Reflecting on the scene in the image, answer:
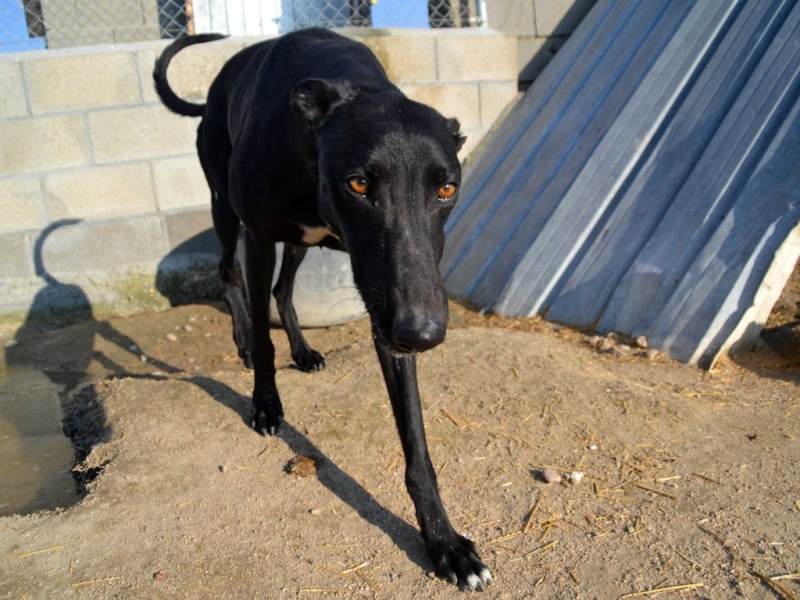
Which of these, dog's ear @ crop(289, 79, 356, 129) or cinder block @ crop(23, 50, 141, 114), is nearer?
dog's ear @ crop(289, 79, 356, 129)

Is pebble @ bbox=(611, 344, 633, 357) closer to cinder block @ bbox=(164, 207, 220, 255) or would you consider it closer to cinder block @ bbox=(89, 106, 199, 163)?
cinder block @ bbox=(164, 207, 220, 255)

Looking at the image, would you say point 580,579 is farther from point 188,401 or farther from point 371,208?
point 188,401

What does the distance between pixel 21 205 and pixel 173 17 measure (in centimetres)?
169

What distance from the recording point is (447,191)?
2.20m

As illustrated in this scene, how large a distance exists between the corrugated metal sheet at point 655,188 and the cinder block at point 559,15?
1.64 feet

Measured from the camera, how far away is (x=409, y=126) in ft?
7.28

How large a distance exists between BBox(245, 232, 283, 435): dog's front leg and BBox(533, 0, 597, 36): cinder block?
13.3 feet

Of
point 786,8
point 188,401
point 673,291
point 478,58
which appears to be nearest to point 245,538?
point 188,401

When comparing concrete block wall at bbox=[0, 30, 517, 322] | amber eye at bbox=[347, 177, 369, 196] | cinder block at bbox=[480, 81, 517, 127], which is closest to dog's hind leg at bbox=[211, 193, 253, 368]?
concrete block wall at bbox=[0, 30, 517, 322]

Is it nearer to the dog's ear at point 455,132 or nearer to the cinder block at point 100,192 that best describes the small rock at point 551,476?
the dog's ear at point 455,132

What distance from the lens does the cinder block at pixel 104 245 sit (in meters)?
5.15

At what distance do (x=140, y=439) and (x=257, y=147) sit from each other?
3.98 feet

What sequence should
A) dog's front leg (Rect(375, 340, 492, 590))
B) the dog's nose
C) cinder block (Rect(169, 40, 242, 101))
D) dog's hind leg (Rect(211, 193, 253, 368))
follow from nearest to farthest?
the dog's nose → dog's front leg (Rect(375, 340, 492, 590)) → dog's hind leg (Rect(211, 193, 253, 368)) → cinder block (Rect(169, 40, 242, 101))

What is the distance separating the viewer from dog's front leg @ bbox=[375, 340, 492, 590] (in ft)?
7.14
